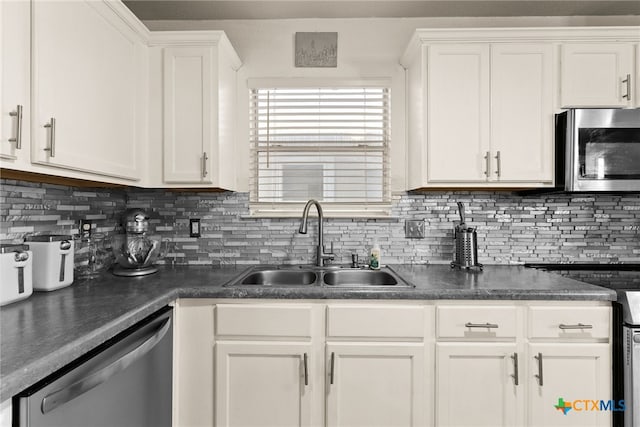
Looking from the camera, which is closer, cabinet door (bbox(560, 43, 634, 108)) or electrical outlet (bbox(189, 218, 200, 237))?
cabinet door (bbox(560, 43, 634, 108))

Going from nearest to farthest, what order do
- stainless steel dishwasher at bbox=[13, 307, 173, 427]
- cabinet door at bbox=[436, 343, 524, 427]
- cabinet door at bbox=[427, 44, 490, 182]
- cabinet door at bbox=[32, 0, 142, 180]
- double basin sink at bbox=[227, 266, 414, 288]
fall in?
stainless steel dishwasher at bbox=[13, 307, 173, 427] < cabinet door at bbox=[32, 0, 142, 180] < cabinet door at bbox=[436, 343, 524, 427] < cabinet door at bbox=[427, 44, 490, 182] < double basin sink at bbox=[227, 266, 414, 288]

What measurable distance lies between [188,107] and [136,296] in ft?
3.33

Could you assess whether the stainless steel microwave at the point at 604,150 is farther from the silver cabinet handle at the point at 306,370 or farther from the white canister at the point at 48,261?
the white canister at the point at 48,261

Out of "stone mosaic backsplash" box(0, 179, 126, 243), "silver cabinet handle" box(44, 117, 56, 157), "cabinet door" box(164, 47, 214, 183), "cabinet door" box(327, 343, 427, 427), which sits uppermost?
A: "cabinet door" box(164, 47, 214, 183)

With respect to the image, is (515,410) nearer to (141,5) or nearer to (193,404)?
(193,404)

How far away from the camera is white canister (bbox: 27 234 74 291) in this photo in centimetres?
147

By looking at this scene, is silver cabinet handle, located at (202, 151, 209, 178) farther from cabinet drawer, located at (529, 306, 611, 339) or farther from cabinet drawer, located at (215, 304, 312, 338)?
cabinet drawer, located at (529, 306, 611, 339)

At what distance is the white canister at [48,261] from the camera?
1.47 meters

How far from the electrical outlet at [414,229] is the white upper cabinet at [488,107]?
0.39 meters

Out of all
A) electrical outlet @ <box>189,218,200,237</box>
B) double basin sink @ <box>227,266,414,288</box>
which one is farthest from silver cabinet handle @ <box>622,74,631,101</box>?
electrical outlet @ <box>189,218,200,237</box>

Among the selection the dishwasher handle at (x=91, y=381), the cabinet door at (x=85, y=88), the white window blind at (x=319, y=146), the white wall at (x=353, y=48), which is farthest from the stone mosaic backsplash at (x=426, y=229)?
the dishwasher handle at (x=91, y=381)

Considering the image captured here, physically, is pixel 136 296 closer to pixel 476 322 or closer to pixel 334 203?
pixel 334 203

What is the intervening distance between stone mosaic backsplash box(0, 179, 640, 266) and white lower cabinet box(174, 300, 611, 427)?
26.9 inches

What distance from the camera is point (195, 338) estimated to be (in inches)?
64.1
